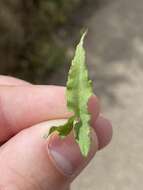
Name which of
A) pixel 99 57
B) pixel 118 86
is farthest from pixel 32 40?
pixel 118 86

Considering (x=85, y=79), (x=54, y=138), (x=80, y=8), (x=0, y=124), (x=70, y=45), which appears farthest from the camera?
(x=80, y=8)

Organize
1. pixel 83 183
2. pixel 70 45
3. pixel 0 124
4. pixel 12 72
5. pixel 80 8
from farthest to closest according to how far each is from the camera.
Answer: pixel 80 8 < pixel 70 45 < pixel 12 72 < pixel 83 183 < pixel 0 124

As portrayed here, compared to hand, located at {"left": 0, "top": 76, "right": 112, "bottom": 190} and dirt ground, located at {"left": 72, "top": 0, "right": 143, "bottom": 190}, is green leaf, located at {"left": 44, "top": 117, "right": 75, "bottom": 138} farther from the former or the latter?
dirt ground, located at {"left": 72, "top": 0, "right": 143, "bottom": 190}

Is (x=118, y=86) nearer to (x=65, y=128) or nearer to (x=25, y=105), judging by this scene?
(x=25, y=105)

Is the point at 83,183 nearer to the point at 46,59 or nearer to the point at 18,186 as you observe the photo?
the point at 46,59

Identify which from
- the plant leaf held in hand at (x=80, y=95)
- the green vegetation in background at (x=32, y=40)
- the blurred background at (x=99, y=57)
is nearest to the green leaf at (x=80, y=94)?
the plant leaf held in hand at (x=80, y=95)

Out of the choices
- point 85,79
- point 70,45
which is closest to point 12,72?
point 70,45
